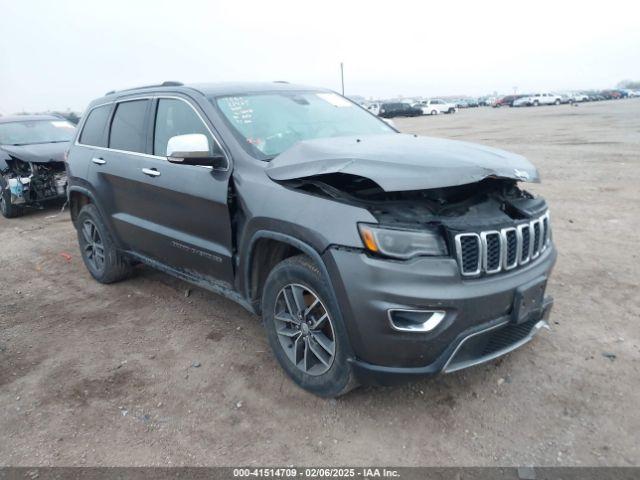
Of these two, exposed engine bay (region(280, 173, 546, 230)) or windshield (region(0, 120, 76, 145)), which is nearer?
exposed engine bay (region(280, 173, 546, 230))

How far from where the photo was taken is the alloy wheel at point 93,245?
5121 millimetres

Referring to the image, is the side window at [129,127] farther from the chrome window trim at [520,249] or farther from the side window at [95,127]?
the chrome window trim at [520,249]

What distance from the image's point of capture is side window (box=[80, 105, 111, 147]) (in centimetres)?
482

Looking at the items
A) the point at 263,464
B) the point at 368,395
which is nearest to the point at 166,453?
the point at 263,464

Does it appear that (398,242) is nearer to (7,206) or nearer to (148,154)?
(148,154)

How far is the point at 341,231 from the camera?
2.60m

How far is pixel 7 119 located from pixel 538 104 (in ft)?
210

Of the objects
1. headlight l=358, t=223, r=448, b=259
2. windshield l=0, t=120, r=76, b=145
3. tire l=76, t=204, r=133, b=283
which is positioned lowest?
tire l=76, t=204, r=133, b=283

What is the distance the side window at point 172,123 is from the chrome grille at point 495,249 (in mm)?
1920

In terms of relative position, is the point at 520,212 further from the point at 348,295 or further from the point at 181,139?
the point at 181,139

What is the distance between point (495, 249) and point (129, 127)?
331 cm

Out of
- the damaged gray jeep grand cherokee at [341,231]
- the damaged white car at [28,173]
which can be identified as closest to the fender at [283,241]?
the damaged gray jeep grand cherokee at [341,231]

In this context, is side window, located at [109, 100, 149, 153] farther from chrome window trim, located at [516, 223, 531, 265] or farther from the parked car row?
the parked car row

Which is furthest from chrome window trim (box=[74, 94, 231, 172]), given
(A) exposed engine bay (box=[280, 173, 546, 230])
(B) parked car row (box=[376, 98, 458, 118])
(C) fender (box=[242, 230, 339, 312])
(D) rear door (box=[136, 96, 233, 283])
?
(B) parked car row (box=[376, 98, 458, 118])
